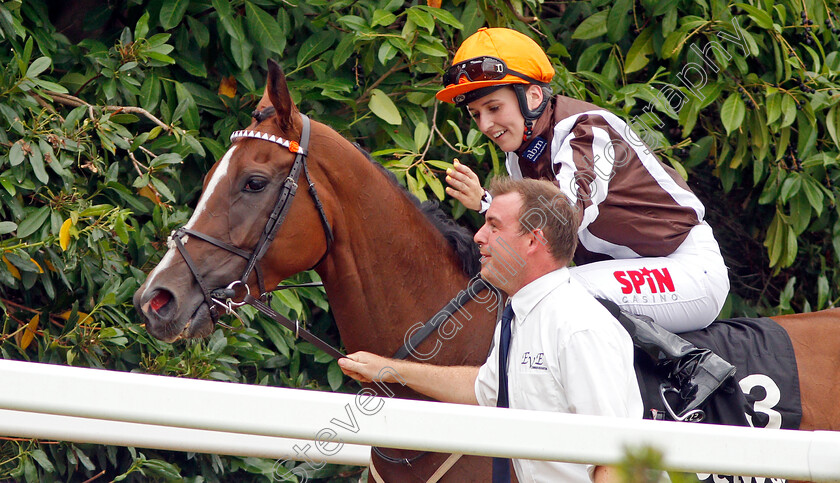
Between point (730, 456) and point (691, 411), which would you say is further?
point (691, 411)

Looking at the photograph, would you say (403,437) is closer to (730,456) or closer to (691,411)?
(730,456)

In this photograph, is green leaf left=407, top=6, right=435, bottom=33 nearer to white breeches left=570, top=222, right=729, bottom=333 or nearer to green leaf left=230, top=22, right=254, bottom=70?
green leaf left=230, top=22, right=254, bottom=70

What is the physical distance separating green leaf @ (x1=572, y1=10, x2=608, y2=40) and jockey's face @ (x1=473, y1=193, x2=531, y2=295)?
2233mm

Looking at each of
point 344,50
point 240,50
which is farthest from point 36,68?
point 344,50

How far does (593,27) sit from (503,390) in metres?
2.58

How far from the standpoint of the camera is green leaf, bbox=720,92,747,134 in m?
4.04

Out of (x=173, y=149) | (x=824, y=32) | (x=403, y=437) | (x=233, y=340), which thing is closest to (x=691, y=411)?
(x=403, y=437)

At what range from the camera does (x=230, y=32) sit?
3680 mm

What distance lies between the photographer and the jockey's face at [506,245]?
88.2 inches

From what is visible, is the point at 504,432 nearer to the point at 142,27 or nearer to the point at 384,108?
the point at 384,108

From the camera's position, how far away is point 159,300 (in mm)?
2512

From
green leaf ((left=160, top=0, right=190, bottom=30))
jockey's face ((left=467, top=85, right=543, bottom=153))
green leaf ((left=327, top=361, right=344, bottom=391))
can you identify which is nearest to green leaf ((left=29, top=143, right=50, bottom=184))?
green leaf ((left=160, top=0, right=190, bottom=30))

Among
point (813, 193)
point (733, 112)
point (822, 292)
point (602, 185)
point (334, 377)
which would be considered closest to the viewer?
point (602, 185)

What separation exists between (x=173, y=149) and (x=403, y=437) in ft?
8.38
